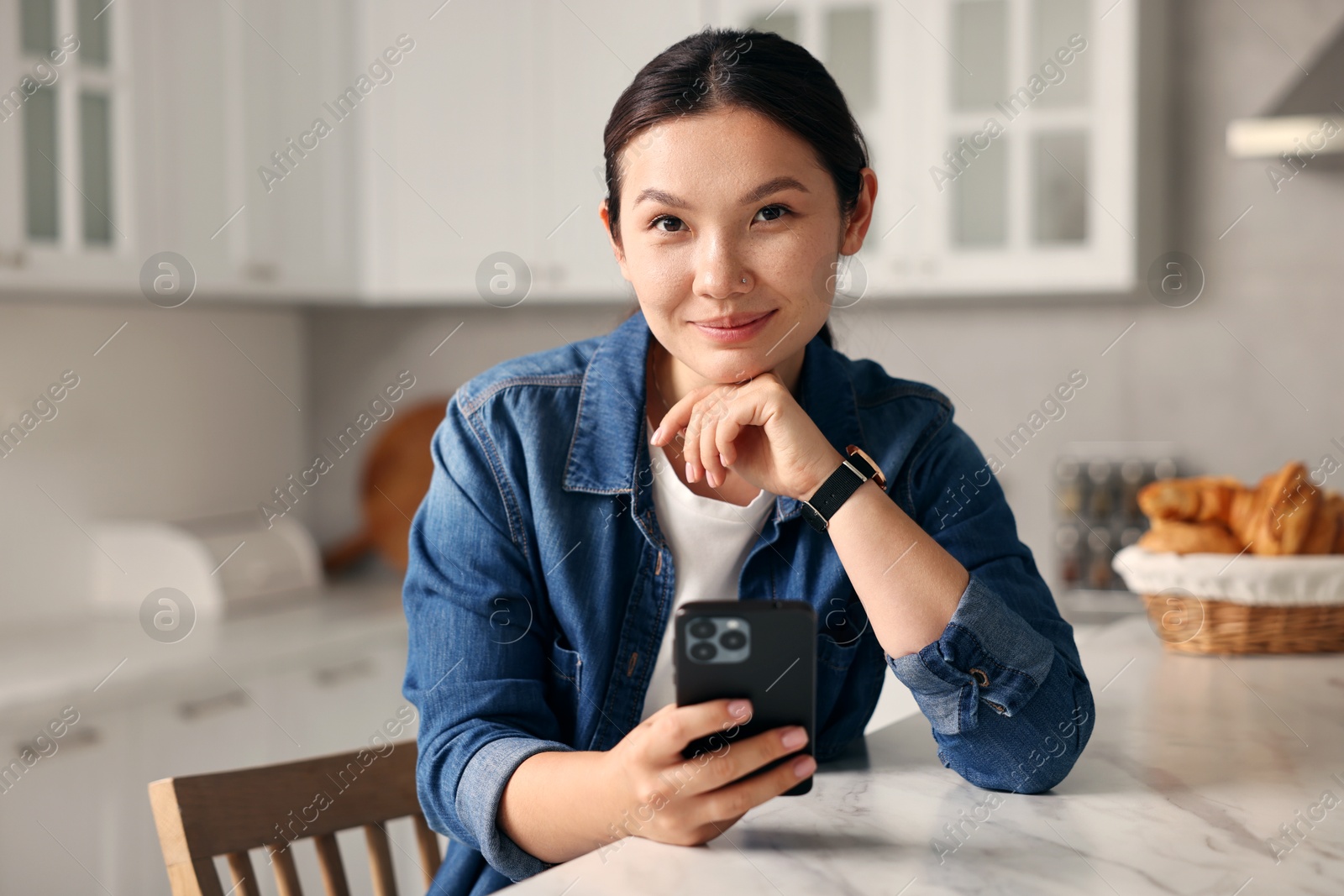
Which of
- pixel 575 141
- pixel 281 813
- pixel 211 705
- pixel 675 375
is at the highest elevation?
pixel 575 141

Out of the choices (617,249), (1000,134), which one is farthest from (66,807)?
(1000,134)

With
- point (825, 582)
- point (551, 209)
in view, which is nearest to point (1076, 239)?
point (551, 209)

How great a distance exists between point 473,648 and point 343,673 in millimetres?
1659

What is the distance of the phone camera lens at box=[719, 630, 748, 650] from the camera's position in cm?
71

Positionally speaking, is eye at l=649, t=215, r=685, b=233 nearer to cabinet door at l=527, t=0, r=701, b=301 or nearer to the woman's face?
the woman's face

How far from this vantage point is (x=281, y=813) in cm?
97

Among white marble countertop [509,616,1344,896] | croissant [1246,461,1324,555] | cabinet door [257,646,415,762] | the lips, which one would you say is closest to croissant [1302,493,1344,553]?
croissant [1246,461,1324,555]

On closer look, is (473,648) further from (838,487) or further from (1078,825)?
(1078,825)

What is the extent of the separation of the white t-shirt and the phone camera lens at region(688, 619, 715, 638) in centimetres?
30

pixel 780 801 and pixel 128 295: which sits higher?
pixel 128 295

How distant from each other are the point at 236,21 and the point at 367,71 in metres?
0.37

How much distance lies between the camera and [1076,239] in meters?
2.32

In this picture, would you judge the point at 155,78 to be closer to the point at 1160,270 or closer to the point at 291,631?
the point at 291,631

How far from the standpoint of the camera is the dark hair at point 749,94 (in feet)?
3.03
